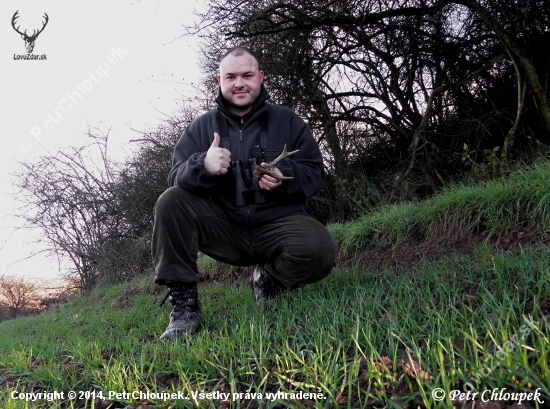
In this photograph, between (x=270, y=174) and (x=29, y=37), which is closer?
(x=270, y=174)

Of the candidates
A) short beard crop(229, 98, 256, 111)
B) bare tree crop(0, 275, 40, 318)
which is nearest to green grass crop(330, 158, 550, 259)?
short beard crop(229, 98, 256, 111)

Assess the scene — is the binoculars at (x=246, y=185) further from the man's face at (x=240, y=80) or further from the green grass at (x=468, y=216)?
the green grass at (x=468, y=216)

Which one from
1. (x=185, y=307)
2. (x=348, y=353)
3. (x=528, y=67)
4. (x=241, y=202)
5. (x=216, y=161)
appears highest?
(x=528, y=67)

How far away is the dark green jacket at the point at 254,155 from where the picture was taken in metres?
3.17

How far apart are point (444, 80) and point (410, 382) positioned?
7156 mm

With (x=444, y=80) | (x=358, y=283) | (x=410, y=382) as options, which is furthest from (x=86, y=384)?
(x=444, y=80)

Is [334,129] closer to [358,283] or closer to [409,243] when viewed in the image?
[409,243]

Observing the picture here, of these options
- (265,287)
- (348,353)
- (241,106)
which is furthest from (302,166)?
(348,353)

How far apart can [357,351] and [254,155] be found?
188 cm

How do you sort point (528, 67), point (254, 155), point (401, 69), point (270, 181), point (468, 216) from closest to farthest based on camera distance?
point (270, 181) < point (254, 155) < point (468, 216) < point (528, 67) < point (401, 69)

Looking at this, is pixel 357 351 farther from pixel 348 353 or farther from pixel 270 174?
pixel 270 174

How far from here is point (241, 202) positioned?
3.21 metres

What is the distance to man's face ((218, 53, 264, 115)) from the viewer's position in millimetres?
3321

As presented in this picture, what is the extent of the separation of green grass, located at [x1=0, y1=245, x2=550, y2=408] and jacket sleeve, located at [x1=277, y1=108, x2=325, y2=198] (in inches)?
30.7
